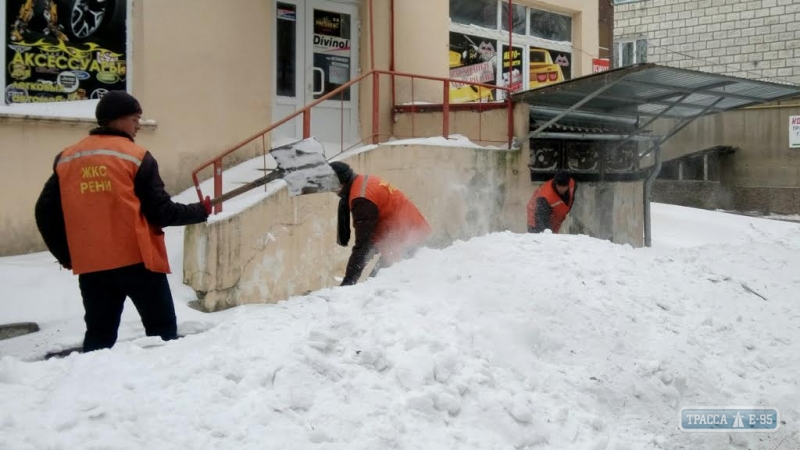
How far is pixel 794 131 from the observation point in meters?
18.2

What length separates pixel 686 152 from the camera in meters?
20.0

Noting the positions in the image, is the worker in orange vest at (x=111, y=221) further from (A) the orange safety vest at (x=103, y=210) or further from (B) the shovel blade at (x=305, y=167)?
(B) the shovel blade at (x=305, y=167)

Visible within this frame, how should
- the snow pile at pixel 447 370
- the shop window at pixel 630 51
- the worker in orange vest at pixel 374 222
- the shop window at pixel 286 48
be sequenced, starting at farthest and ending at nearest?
1. the shop window at pixel 630 51
2. the shop window at pixel 286 48
3. the worker in orange vest at pixel 374 222
4. the snow pile at pixel 447 370

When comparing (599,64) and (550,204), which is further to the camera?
(599,64)

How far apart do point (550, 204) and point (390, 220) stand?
3.09m

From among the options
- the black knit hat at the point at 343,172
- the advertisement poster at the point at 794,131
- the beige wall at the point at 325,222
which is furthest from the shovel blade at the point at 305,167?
the advertisement poster at the point at 794,131

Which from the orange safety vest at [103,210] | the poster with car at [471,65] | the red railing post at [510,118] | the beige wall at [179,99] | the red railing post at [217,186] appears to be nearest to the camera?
the orange safety vest at [103,210]

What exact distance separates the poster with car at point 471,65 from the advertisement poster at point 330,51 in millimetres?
2239

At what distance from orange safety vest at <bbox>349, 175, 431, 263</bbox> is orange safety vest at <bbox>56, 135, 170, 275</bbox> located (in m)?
2.02

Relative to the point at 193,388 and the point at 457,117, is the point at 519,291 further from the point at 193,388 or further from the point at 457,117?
the point at 457,117

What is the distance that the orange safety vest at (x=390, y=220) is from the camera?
5258 millimetres

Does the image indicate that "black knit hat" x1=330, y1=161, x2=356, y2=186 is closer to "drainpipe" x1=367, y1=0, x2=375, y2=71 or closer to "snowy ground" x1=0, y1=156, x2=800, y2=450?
"snowy ground" x1=0, y1=156, x2=800, y2=450

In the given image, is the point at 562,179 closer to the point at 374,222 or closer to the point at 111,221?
the point at 374,222

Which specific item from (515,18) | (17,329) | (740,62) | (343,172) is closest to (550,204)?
(343,172)
